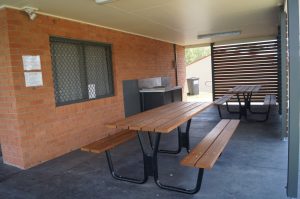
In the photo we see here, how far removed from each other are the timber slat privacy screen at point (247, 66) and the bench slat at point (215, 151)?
19.8ft

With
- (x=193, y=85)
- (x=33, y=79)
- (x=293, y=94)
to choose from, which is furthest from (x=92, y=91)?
(x=193, y=85)

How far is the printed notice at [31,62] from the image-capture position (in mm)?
3775

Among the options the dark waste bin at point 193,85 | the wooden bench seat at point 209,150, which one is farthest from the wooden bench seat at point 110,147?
the dark waste bin at point 193,85

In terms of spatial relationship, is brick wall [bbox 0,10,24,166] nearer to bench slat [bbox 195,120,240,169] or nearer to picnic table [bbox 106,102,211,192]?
picnic table [bbox 106,102,211,192]

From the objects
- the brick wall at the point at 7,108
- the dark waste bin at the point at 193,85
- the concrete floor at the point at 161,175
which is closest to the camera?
the concrete floor at the point at 161,175

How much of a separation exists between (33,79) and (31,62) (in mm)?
256

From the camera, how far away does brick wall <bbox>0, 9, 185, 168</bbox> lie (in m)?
3.67

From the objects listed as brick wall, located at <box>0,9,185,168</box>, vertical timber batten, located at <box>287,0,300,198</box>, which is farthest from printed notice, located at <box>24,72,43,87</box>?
vertical timber batten, located at <box>287,0,300,198</box>

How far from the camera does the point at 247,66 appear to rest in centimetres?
941

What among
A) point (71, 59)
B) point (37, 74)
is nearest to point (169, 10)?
point (71, 59)

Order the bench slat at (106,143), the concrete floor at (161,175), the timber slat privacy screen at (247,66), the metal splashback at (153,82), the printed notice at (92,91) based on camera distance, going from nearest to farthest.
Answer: the concrete floor at (161,175) < the bench slat at (106,143) < the printed notice at (92,91) < the metal splashback at (153,82) < the timber slat privacy screen at (247,66)

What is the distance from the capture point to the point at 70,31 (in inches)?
180

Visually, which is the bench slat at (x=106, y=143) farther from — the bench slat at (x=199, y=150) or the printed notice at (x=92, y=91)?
the printed notice at (x=92, y=91)

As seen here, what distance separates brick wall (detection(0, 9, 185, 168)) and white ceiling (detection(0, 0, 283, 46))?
0.25 metres
